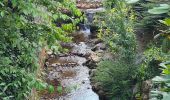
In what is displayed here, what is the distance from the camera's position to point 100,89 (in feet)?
25.1

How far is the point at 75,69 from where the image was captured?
927 cm

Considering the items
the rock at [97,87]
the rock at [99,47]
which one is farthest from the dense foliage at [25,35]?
the rock at [99,47]

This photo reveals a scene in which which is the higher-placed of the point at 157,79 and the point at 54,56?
the point at 157,79

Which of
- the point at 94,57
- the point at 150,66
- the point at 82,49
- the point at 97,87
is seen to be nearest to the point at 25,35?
the point at 150,66

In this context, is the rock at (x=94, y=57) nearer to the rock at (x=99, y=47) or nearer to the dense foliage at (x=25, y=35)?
the rock at (x=99, y=47)

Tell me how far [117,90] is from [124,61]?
2.06 feet

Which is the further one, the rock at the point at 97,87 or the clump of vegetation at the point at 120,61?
the rock at the point at 97,87

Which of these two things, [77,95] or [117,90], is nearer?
[117,90]

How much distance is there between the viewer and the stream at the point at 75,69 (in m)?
7.71

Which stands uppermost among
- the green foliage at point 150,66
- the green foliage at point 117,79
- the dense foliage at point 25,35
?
the dense foliage at point 25,35

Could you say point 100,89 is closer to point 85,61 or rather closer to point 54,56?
point 85,61

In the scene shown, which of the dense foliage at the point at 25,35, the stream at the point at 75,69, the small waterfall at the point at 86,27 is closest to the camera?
the dense foliage at the point at 25,35

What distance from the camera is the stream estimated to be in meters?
7.71

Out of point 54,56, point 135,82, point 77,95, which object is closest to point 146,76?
point 135,82
